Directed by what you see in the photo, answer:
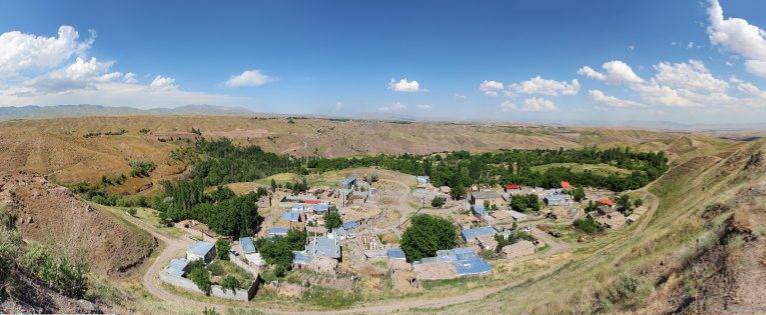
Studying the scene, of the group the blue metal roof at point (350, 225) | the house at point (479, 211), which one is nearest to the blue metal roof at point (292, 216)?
the blue metal roof at point (350, 225)

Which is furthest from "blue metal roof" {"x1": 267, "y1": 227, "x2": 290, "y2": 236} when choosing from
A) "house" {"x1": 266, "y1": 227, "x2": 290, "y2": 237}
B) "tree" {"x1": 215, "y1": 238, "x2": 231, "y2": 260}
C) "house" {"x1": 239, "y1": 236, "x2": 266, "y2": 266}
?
"tree" {"x1": 215, "y1": 238, "x2": 231, "y2": 260}

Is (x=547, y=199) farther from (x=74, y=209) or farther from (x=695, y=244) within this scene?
(x=74, y=209)

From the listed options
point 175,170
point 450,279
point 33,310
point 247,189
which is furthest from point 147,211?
point 33,310

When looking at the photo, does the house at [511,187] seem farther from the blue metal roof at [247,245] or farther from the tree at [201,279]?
the tree at [201,279]

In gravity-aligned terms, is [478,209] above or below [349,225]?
above

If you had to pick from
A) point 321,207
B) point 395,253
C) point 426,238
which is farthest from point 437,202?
point 395,253

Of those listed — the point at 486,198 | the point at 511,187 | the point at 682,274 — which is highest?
the point at 682,274

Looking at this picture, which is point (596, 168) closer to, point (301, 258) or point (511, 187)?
point (511, 187)
